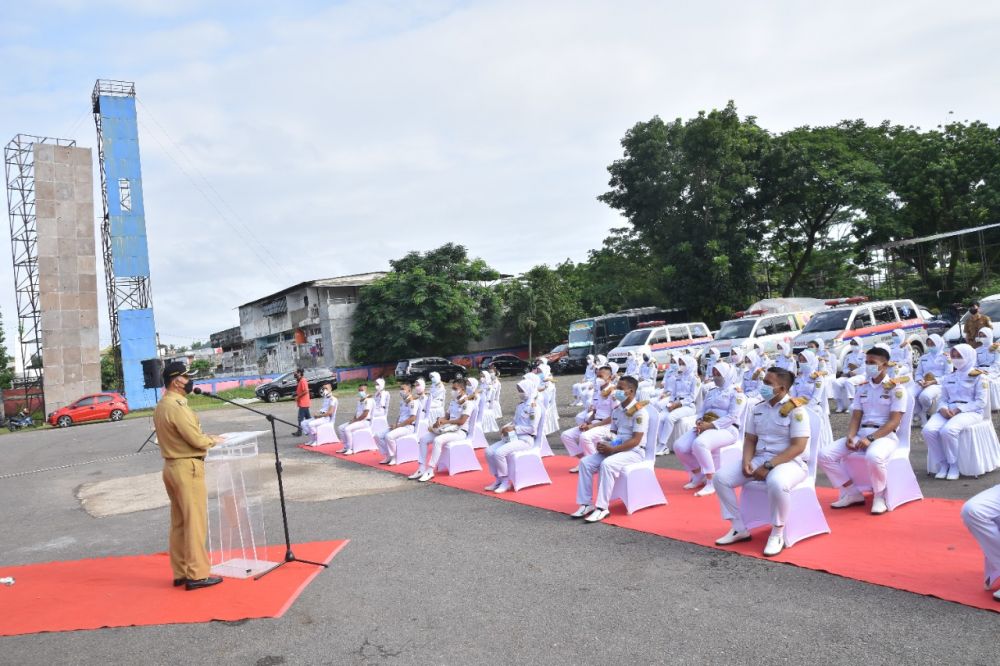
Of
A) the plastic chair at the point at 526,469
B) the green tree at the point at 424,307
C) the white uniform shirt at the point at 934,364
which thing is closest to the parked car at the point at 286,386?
the green tree at the point at 424,307

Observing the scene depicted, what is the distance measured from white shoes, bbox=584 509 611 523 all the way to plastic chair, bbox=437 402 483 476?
146 inches

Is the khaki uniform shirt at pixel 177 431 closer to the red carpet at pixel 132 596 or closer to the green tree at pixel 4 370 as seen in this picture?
the red carpet at pixel 132 596

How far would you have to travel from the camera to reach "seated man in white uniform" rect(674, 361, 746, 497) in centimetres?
807

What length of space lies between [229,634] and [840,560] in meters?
4.34

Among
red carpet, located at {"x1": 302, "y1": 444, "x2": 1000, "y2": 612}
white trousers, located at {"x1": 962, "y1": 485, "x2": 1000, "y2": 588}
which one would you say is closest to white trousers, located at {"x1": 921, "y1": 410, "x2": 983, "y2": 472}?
red carpet, located at {"x1": 302, "y1": 444, "x2": 1000, "y2": 612}

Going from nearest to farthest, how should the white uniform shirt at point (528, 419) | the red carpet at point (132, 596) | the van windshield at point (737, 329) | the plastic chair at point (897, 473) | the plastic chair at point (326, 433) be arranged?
1. the red carpet at point (132, 596)
2. the plastic chair at point (897, 473)
3. the white uniform shirt at point (528, 419)
4. the plastic chair at point (326, 433)
5. the van windshield at point (737, 329)

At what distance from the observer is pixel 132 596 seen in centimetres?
558

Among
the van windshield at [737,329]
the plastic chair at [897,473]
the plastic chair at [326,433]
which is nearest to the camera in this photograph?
the plastic chair at [897,473]

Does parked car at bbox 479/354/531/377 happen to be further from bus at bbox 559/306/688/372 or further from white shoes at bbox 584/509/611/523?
white shoes at bbox 584/509/611/523

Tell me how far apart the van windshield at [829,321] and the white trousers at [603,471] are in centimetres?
1162

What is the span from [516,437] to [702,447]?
2524mm

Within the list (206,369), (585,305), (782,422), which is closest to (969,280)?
(585,305)

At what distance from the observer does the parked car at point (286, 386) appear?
31.1 metres

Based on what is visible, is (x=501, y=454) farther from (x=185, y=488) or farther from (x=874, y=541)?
(x=874, y=541)
